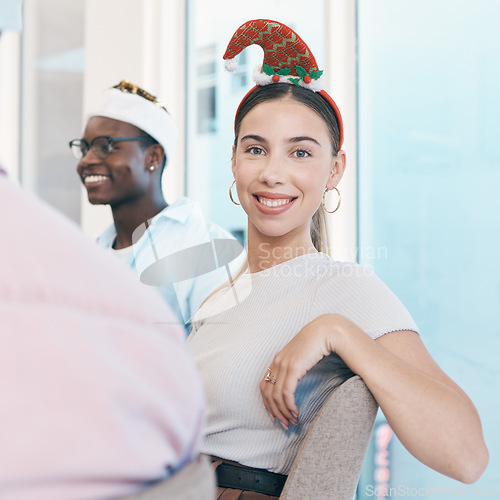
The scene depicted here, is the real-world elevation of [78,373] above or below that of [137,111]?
below

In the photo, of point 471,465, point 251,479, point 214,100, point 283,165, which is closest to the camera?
point 471,465

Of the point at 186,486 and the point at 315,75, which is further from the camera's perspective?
the point at 315,75

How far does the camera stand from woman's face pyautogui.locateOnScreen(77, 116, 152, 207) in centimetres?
210

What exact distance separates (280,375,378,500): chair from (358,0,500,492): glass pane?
4.62 feet

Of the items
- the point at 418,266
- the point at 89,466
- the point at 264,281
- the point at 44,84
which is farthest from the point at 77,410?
the point at 44,84

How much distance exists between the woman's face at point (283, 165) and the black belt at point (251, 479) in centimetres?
51

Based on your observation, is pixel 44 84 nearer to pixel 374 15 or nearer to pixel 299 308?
pixel 374 15

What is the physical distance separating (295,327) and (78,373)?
0.82 meters

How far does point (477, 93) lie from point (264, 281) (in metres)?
1.39

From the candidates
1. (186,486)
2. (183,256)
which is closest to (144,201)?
(183,256)

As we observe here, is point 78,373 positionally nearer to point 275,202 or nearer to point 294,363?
point 294,363

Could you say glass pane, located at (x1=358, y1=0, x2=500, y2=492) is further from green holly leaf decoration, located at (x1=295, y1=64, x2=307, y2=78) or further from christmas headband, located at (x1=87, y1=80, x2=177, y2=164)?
green holly leaf decoration, located at (x1=295, y1=64, x2=307, y2=78)

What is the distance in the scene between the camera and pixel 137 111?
2.15 meters

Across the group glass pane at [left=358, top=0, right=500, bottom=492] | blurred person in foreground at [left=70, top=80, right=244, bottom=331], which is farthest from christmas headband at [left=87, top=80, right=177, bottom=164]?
glass pane at [left=358, top=0, right=500, bottom=492]
